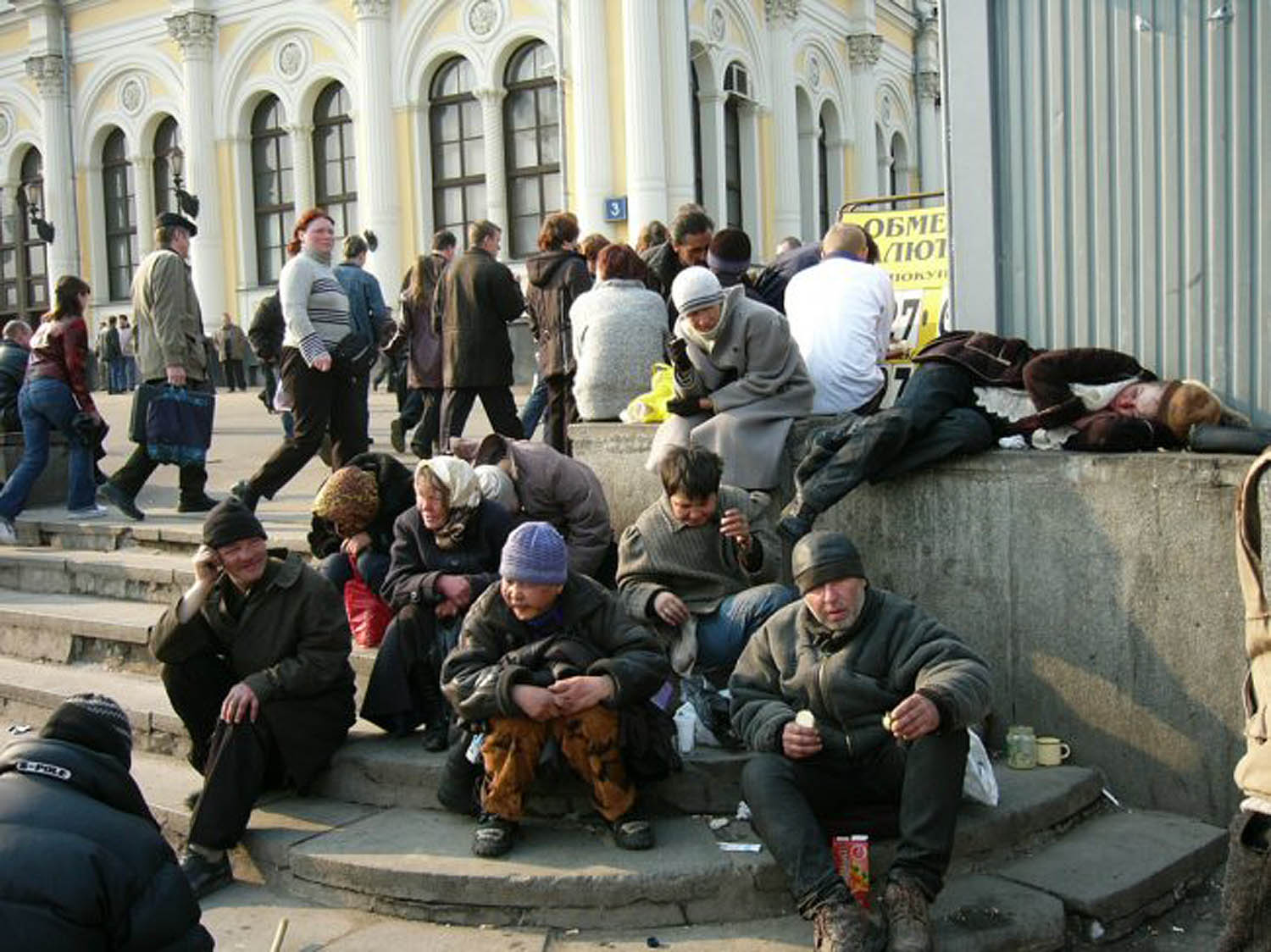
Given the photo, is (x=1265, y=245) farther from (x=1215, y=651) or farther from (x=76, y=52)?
(x=76, y=52)

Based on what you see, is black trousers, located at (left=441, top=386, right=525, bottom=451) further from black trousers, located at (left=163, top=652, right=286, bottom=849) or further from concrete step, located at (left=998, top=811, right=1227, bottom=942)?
concrete step, located at (left=998, top=811, right=1227, bottom=942)

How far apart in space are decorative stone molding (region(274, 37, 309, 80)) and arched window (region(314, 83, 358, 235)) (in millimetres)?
562

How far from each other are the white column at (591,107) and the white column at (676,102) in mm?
882

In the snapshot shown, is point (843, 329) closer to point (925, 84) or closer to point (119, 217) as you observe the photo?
point (119, 217)

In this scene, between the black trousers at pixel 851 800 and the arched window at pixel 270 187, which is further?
the arched window at pixel 270 187

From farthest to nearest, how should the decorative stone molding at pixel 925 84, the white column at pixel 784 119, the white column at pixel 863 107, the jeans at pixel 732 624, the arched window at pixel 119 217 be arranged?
the decorative stone molding at pixel 925 84, the white column at pixel 863 107, the arched window at pixel 119 217, the white column at pixel 784 119, the jeans at pixel 732 624

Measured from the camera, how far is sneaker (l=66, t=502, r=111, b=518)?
30.5 ft

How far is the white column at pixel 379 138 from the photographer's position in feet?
74.9

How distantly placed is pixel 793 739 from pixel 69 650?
4.61 m

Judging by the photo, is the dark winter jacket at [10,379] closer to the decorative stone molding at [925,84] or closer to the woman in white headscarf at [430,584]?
the woman in white headscarf at [430,584]

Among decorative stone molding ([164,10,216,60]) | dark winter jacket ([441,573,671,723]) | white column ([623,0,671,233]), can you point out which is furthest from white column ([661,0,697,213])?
dark winter jacket ([441,573,671,723])

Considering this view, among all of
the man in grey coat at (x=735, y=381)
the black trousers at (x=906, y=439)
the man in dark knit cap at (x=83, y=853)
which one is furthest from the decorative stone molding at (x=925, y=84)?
the man in dark knit cap at (x=83, y=853)

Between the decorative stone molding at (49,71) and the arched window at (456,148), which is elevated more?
the decorative stone molding at (49,71)

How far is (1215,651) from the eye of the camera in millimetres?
5184
